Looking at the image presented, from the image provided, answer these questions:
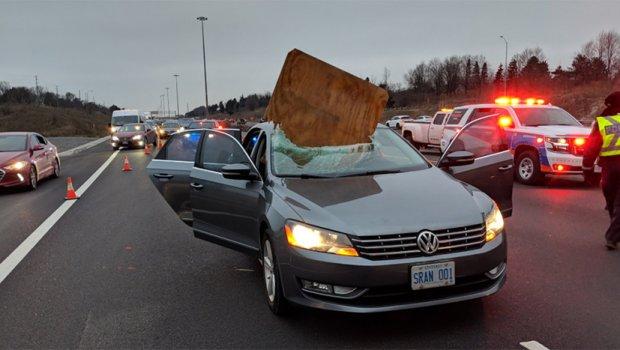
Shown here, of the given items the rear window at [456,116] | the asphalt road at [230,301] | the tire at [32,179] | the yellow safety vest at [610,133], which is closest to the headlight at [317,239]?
the asphalt road at [230,301]

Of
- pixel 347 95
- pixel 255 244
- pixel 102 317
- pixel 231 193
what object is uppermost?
pixel 347 95

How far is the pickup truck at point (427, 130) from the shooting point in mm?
20172

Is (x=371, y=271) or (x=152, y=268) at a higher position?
(x=371, y=271)

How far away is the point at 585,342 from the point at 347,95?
3.49m

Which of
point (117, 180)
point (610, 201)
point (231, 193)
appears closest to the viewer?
point (231, 193)

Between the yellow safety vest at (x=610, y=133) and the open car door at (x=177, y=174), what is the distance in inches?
185

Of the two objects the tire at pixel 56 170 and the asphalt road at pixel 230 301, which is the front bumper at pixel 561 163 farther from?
the tire at pixel 56 170

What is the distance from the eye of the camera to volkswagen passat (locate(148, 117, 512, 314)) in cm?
395

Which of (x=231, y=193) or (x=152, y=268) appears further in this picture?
(x=152, y=268)

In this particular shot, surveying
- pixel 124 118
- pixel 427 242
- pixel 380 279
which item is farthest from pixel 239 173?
pixel 124 118

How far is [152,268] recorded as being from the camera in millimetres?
6391

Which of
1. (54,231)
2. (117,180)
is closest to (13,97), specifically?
(117,180)

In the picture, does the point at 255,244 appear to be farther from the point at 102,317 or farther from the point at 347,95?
the point at 347,95

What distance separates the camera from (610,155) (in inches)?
262
